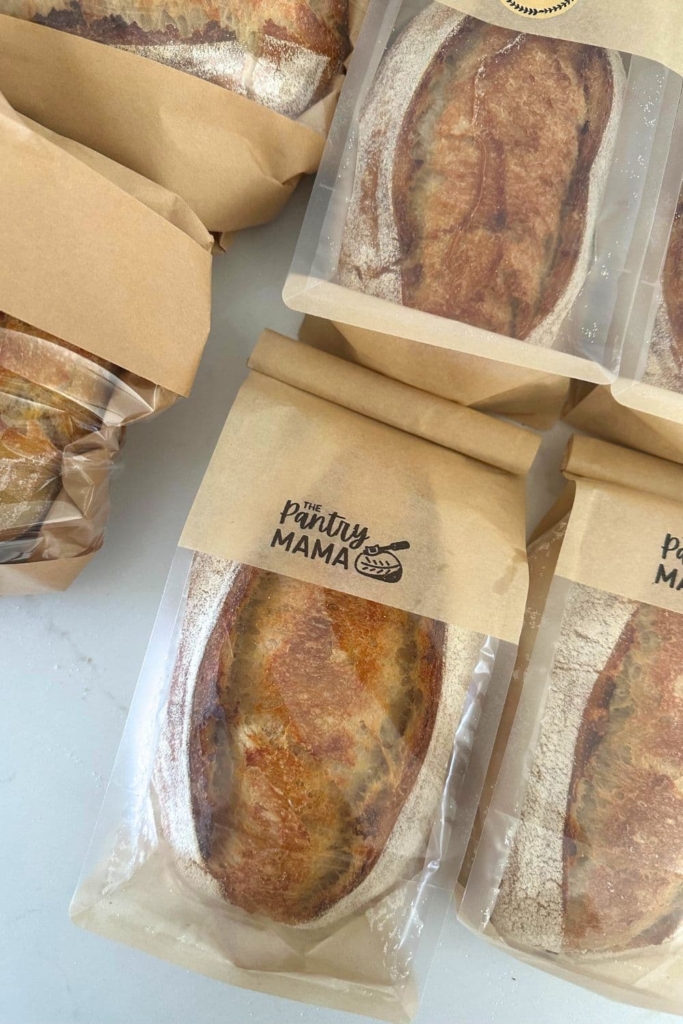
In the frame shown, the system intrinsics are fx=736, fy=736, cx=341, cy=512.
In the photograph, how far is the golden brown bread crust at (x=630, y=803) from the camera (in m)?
0.76

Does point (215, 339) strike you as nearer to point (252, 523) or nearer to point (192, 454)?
point (192, 454)

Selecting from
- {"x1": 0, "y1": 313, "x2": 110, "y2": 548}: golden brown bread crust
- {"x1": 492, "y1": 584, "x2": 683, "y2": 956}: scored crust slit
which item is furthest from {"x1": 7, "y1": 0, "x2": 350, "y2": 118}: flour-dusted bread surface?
{"x1": 492, "y1": 584, "x2": 683, "y2": 956}: scored crust slit

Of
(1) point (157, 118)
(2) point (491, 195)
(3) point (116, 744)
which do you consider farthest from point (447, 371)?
(3) point (116, 744)

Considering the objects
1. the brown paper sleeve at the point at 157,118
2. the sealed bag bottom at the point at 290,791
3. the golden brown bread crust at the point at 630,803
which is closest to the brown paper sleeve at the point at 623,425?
the golden brown bread crust at the point at 630,803

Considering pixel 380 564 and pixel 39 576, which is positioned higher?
pixel 380 564

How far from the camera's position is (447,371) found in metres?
0.83

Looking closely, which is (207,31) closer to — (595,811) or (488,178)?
(488,178)

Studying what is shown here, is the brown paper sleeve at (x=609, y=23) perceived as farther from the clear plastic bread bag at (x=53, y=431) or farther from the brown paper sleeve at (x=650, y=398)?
the clear plastic bread bag at (x=53, y=431)

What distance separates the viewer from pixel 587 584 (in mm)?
803

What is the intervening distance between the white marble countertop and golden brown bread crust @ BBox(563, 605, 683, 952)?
0.23m

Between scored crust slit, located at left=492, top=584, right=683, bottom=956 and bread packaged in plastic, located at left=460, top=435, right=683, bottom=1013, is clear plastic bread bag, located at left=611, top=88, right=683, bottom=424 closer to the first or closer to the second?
bread packaged in plastic, located at left=460, top=435, right=683, bottom=1013

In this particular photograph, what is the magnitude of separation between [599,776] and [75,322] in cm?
72

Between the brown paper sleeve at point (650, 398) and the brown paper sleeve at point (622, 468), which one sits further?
the brown paper sleeve at point (622, 468)

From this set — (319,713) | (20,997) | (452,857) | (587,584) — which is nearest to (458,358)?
(587,584)
